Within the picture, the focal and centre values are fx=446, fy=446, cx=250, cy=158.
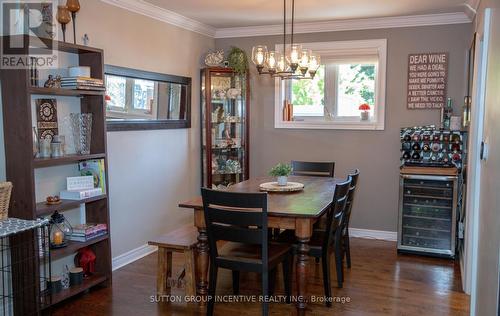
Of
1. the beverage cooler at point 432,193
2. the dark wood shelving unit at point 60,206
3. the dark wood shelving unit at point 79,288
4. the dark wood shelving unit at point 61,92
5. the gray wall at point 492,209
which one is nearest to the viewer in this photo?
the gray wall at point 492,209

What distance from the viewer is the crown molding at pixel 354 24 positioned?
452cm

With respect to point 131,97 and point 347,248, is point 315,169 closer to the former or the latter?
point 347,248

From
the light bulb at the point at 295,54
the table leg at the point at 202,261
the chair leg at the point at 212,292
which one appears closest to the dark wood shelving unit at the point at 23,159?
the table leg at the point at 202,261

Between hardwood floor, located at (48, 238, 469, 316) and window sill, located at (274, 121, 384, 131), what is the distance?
1412 mm

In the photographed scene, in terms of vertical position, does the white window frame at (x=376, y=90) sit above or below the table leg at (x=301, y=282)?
above

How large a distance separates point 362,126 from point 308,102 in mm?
732

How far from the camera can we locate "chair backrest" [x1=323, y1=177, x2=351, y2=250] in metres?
3.05

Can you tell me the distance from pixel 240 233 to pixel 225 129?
2.61 m

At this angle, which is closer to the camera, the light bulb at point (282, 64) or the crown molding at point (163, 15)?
the light bulb at point (282, 64)

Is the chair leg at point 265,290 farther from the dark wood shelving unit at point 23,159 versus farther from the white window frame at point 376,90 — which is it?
the white window frame at point 376,90

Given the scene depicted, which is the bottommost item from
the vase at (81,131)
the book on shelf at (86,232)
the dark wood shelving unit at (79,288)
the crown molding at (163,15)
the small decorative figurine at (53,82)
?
the dark wood shelving unit at (79,288)

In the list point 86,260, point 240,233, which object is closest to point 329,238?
point 240,233

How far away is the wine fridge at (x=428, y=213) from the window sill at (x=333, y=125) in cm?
73

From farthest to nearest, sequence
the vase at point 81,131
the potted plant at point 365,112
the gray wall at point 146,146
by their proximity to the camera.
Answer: the potted plant at point 365,112, the gray wall at point 146,146, the vase at point 81,131
